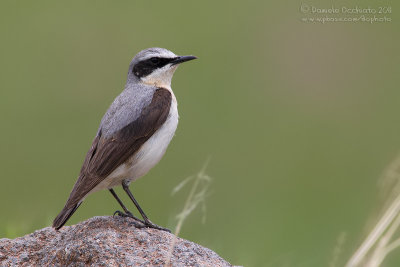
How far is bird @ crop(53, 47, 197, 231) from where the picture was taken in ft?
22.1

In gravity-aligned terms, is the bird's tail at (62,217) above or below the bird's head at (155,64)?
below

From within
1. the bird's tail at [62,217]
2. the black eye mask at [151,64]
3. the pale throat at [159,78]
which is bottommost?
the bird's tail at [62,217]

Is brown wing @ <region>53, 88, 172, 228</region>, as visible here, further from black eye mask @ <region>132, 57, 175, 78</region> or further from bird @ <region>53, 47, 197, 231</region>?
black eye mask @ <region>132, 57, 175, 78</region>

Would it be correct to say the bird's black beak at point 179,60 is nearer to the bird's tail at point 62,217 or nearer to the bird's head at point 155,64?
the bird's head at point 155,64

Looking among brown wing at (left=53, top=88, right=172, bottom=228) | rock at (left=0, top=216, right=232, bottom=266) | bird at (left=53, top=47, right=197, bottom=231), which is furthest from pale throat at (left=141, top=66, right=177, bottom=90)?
rock at (left=0, top=216, right=232, bottom=266)

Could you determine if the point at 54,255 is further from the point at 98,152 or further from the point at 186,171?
the point at 186,171

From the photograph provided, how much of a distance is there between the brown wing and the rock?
25 cm

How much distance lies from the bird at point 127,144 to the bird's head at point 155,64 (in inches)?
11.5

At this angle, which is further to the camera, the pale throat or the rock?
the pale throat

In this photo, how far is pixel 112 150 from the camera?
6.83 m

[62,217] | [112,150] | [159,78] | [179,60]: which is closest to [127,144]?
[112,150]

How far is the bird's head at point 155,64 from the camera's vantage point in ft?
25.6

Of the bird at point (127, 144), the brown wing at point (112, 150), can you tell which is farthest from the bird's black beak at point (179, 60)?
the brown wing at point (112, 150)

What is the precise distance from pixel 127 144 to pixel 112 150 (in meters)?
0.15
